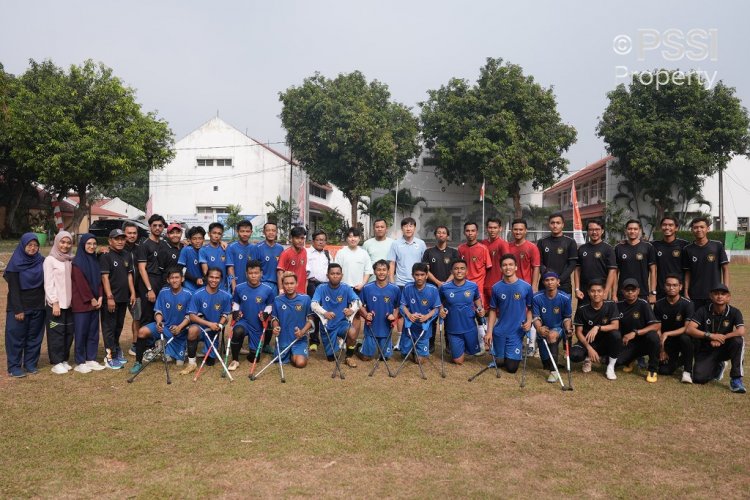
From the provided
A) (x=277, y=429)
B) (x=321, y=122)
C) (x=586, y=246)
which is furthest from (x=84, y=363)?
(x=321, y=122)

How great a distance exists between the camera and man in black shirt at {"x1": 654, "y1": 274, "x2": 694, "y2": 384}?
263 inches

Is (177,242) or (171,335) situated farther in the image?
(177,242)

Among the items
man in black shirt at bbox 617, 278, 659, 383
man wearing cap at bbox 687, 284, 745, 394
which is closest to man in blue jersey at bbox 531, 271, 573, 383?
man in black shirt at bbox 617, 278, 659, 383

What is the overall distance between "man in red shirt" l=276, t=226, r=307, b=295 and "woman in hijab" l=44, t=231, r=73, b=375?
2.63 m

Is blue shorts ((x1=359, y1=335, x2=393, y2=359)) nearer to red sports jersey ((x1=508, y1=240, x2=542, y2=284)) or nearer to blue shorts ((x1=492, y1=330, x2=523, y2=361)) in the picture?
blue shorts ((x1=492, y1=330, x2=523, y2=361))

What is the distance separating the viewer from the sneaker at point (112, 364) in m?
6.88

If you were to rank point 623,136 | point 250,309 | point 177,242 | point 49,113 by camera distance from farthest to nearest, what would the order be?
1. point 623,136
2. point 49,113
3. point 177,242
4. point 250,309

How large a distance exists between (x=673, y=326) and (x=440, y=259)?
3.10m

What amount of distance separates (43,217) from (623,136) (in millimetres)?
35227

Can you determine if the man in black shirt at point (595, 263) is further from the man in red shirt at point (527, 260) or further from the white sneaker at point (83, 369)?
the white sneaker at point (83, 369)

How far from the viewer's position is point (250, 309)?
7348 mm

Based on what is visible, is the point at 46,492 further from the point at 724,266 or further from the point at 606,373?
the point at 724,266

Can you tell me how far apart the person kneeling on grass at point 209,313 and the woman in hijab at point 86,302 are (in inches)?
43.6

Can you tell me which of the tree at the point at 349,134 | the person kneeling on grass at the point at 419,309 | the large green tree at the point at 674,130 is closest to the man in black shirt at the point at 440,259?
the person kneeling on grass at the point at 419,309
